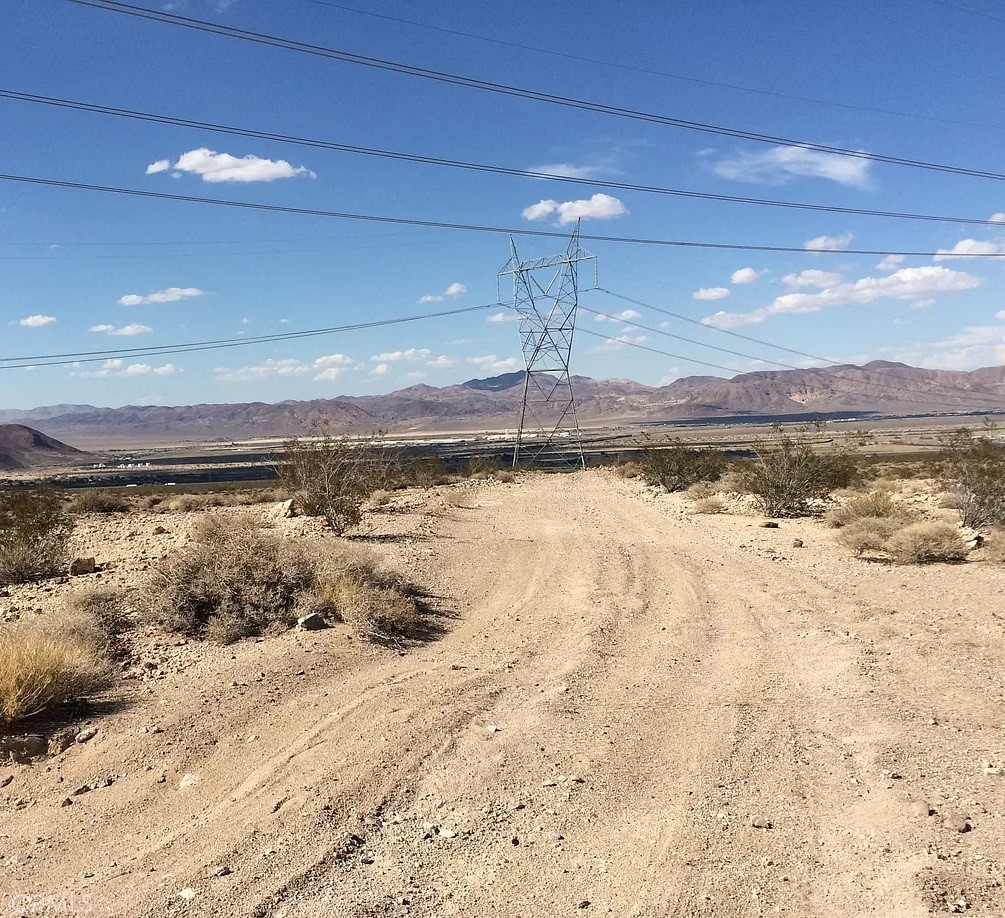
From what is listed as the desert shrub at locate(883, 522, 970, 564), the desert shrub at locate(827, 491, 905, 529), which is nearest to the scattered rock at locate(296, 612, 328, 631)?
the desert shrub at locate(883, 522, 970, 564)

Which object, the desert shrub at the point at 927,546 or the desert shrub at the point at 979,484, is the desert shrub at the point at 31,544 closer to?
the desert shrub at the point at 927,546

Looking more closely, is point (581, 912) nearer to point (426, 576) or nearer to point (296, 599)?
point (296, 599)

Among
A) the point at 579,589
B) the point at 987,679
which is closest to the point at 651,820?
the point at 987,679

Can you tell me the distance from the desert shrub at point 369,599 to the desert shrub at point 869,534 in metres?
9.48

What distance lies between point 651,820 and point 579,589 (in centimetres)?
749

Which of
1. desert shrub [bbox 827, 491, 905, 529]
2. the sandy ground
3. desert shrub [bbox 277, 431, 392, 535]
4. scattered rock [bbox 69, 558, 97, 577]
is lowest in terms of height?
the sandy ground

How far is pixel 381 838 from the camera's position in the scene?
531cm

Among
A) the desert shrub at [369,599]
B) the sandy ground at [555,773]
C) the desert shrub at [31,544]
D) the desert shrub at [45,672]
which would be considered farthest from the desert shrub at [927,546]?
the desert shrub at [31,544]

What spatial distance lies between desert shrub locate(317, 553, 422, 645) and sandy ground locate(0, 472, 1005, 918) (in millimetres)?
411

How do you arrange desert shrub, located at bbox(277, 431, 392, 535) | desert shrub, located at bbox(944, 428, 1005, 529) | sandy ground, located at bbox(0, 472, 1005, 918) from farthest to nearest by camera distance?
1. desert shrub, located at bbox(277, 431, 392, 535)
2. desert shrub, located at bbox(944, 428, 1005, 529)
3. sandy ground, located at bbox(0, 472, 1005, 918)

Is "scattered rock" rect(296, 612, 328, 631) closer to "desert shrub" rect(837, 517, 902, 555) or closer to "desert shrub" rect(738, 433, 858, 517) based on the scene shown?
"desert shrub" rect(837, 517, 902, 555)

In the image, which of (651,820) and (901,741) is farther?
(901,741)

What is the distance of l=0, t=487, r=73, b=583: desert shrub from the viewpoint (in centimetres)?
1366

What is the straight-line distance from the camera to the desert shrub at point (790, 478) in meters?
22.3
